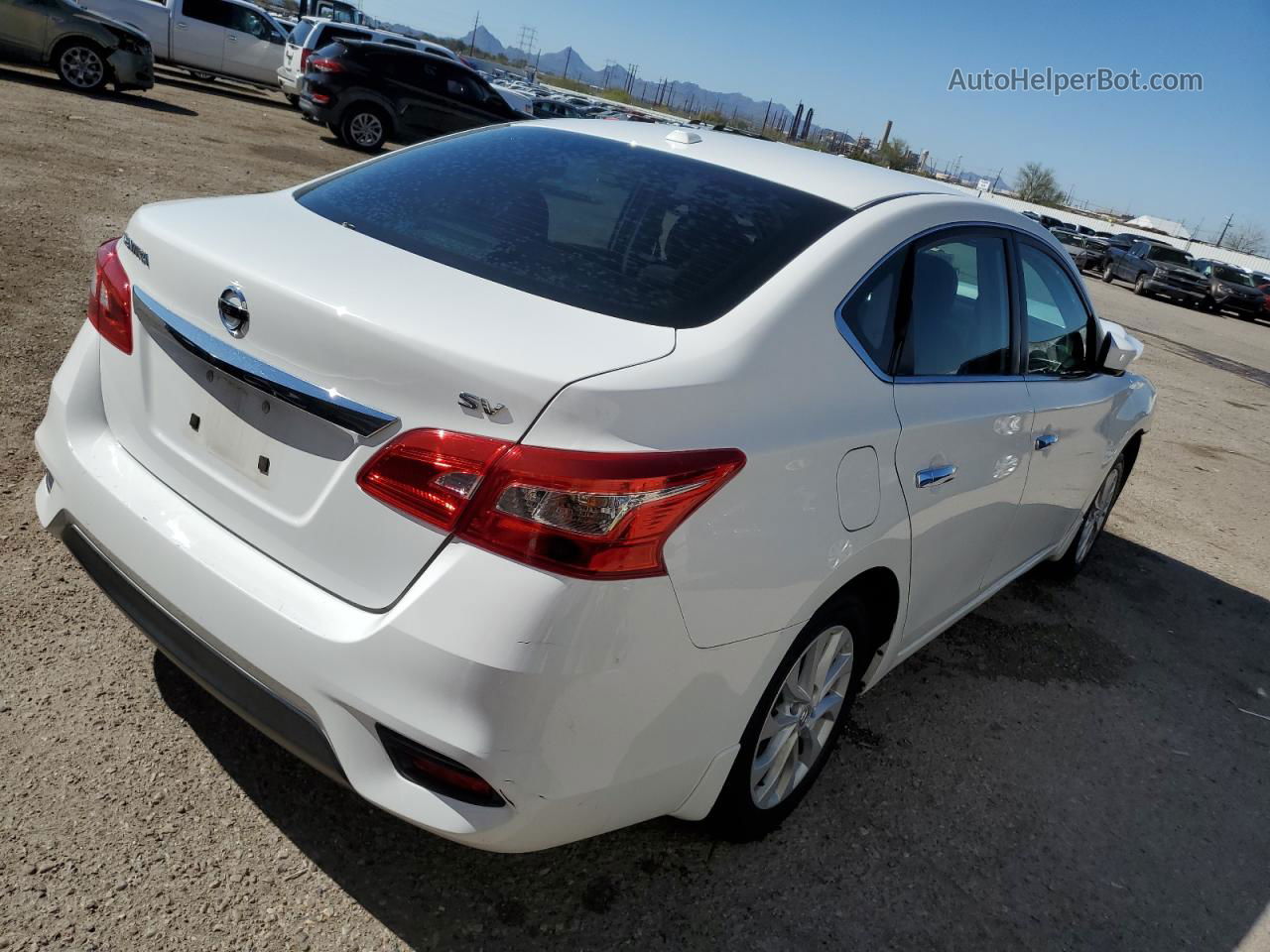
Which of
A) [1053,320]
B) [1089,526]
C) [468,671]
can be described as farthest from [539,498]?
[1089,526]

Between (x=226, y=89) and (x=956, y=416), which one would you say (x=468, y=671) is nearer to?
(x=956, y=416)

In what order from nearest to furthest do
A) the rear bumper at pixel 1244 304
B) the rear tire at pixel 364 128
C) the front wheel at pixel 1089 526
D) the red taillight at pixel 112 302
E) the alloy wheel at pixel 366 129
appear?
the red taillight at pixel 112 302 < the front wheel at pixel 1089 526 < the rear tire at pixel 364 128 < the alloy wheel at pixel 366 129 < the rear bumper at pixel 1244 304

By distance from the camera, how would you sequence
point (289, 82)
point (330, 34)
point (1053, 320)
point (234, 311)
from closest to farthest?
point (234, 311) < point (1053, 320) < point (330, 34) < point (289, 82)

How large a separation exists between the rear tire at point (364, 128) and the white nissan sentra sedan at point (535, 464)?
15229 mm

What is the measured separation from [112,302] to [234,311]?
59 centimetres

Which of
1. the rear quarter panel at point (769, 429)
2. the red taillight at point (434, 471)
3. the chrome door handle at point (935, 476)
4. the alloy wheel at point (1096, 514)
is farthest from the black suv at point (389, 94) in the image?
the red taillight at point (434, 471)

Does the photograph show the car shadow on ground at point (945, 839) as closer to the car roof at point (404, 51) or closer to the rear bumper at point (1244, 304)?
the car roof at point (404, 51)

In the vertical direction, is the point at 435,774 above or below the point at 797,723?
above

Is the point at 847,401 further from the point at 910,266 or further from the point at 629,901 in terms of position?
the point at 629,901

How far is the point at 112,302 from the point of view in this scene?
242 cm

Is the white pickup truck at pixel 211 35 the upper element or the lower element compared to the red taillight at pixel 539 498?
lower

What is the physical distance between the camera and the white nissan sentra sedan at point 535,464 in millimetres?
1799

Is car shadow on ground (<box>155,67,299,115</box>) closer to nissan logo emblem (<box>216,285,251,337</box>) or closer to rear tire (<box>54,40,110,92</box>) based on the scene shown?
rear tire (<box>54,40,110,92</box>)

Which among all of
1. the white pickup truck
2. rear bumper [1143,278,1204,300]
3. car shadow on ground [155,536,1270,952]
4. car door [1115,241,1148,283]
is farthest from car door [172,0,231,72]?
car door [1115,241,1148,283]
